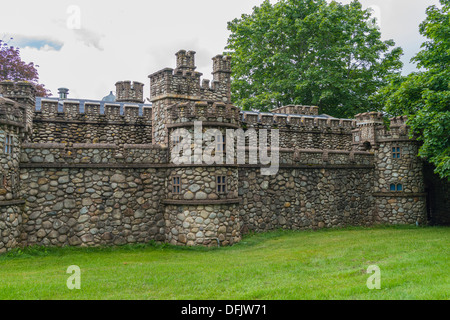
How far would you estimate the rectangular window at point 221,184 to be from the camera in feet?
47.0

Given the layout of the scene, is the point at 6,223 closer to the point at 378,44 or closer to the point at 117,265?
the point at 117,265

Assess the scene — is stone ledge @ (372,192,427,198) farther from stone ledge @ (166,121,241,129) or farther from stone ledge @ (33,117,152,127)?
stone ledge @ (33,117,152,127)

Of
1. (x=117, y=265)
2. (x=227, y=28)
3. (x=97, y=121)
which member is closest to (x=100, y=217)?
(x=117, y=265)

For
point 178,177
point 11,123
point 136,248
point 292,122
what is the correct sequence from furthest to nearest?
1. point 292,122
2. point 178,177
3. point 136,248
4. point 11,123

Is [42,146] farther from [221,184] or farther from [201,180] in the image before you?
[221,184]

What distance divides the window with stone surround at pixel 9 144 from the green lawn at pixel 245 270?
9.86 ft

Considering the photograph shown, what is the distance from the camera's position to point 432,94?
15.9 m

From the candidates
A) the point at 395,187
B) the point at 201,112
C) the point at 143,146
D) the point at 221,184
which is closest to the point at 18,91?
the point at 143,146

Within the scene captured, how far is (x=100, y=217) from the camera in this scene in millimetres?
14031

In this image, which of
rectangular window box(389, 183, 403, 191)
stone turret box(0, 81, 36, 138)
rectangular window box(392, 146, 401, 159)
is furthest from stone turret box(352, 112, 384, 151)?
stone turret box(0, 81, 36, 138)

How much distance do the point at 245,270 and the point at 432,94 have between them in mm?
11043

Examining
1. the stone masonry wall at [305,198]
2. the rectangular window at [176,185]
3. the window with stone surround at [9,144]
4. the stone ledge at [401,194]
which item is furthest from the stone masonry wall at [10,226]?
the stone ledge at [401,194]

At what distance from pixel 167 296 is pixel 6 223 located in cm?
717

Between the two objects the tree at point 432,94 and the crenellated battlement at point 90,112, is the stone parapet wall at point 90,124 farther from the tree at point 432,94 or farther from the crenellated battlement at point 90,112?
the tree at point 432,94
